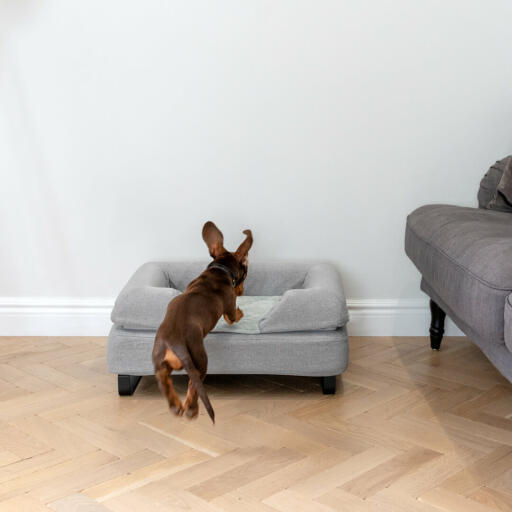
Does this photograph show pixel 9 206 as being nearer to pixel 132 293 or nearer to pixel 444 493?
pixel 132 293

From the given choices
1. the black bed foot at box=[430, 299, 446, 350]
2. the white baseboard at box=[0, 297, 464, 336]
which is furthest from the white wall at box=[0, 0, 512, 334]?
the black bed foot at box=[430, 299, 446, 350]

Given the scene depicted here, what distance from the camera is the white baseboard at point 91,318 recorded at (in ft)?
10.0

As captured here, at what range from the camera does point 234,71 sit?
289 cm

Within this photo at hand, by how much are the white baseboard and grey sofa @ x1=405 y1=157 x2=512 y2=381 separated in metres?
0.35

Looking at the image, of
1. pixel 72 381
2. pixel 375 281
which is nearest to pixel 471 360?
pixel 375 281

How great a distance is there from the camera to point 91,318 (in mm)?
3066

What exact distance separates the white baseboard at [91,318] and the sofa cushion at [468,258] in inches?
21.2

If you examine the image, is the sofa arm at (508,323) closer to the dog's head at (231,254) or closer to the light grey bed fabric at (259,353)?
the light grey bed fabric at (259,353)

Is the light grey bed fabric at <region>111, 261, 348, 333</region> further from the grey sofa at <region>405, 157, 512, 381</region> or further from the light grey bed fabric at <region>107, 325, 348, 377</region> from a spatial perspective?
the grey sofa at <region>405, 157, 512, 381</region>

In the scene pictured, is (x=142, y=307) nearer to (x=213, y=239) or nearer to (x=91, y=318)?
(x=213, y=239)

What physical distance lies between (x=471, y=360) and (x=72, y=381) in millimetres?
1483

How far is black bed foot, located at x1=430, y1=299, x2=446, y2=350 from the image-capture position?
9.21 ft

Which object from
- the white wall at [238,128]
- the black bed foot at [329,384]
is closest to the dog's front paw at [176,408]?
the black bed foot at [329,384]

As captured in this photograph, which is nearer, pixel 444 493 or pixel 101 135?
pixel 444 493
